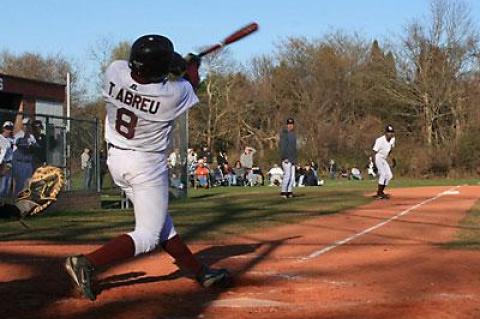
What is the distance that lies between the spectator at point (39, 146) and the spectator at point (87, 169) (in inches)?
56.3

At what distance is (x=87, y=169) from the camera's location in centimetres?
1889

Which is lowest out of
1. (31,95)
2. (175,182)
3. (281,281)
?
(281,281)

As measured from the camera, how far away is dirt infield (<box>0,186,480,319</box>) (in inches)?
217

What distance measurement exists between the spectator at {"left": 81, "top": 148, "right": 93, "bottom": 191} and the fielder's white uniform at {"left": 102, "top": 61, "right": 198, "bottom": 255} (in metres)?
12.8

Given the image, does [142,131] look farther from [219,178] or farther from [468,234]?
[219,178]

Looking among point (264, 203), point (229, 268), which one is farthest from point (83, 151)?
point (229, 268)

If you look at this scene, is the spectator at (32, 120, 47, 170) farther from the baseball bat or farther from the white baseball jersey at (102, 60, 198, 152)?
the white baseball jersey at (102, 60, 198, 152)

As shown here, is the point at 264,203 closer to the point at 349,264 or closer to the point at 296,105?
the point at 349,264

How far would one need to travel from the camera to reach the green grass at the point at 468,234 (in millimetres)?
9695

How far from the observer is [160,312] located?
17.8 ft

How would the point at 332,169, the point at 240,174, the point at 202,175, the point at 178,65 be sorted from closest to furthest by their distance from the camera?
the point at 178,65 → the point at 202,175 → the point at 240,174 → the point at 332,169

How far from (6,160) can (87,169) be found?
3.33 m

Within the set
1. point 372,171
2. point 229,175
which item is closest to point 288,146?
point 229,175

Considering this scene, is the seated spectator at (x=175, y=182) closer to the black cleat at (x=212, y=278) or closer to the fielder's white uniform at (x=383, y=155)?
the fielder's white uniform at (x=383, y=155)
